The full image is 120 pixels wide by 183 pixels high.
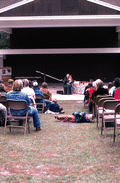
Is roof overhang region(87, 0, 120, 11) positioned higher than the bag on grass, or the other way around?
roof overhang region(87, 0, 120, 11)

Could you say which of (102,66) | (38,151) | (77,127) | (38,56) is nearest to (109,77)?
(102,66)

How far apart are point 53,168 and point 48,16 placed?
16133 millimetres

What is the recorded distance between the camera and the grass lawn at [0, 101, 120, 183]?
417 cm

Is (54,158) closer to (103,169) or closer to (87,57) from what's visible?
(103,169)

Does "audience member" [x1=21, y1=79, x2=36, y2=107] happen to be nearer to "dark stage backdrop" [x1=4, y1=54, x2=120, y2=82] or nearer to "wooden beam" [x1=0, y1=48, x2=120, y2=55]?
"wooden beam" [x1=0, y1=48, x2=120, y2=55]

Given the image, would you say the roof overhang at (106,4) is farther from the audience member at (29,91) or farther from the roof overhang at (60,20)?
the audience member at (29,91)

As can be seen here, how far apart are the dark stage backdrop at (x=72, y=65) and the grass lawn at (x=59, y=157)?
1927 cm

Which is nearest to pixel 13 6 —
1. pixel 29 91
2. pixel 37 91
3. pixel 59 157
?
pixel 37 91

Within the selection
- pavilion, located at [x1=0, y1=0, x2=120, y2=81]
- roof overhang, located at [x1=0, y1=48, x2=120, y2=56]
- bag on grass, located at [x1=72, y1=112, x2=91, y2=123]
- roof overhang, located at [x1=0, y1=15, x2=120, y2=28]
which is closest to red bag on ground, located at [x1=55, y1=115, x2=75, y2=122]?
bag on grass, located at [x1=72, y1=112, x2=91, y2=123]

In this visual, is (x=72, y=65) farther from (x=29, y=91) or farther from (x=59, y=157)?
(x=59, y=157)

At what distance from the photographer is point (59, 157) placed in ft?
16.8

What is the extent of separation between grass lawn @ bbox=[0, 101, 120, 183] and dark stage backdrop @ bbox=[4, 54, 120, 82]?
1927cm

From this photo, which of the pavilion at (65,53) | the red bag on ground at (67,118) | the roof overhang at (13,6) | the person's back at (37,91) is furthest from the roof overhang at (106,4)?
the red bag on ground at (67,118)

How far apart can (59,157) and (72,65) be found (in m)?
21.8
